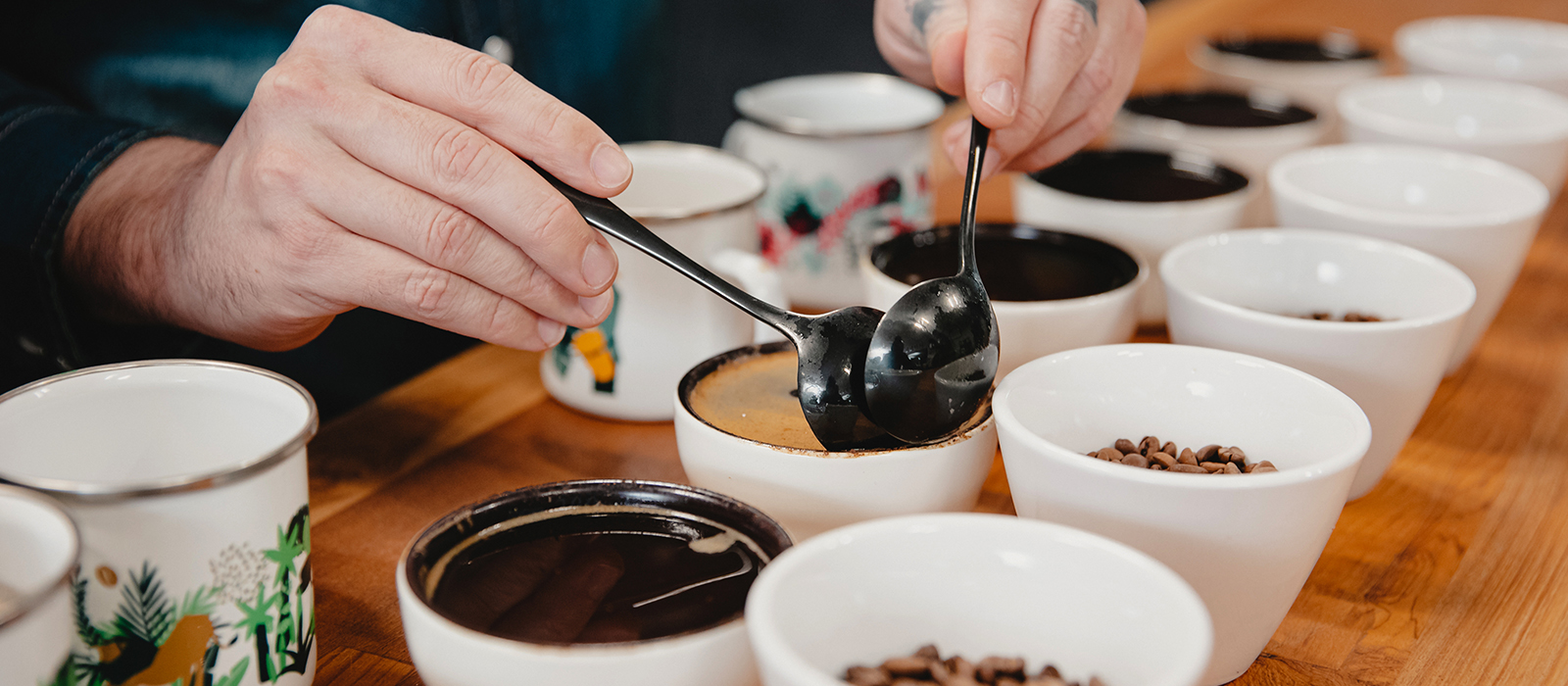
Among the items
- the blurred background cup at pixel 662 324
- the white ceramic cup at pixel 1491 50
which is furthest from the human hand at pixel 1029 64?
the white ceramic cup at pixel 1491 50

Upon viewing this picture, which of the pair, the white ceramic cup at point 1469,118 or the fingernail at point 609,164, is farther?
the white ceramic cup at point 1469,118

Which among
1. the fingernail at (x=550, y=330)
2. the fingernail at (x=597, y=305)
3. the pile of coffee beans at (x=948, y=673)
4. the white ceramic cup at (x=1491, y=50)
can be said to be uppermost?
the white ceramic cup at (x=1491, y=50)

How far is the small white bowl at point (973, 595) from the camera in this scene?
1.91 feet

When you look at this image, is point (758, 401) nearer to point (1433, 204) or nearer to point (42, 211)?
point (42, 211)

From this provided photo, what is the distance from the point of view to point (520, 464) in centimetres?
99

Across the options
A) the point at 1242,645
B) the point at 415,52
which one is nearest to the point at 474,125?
the point at 415,52

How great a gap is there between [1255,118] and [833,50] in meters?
2.61

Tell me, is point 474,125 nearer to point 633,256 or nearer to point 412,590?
point 633,256

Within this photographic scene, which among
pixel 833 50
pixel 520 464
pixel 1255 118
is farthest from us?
pixel 833 50

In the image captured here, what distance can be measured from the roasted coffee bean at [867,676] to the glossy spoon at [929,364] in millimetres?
234

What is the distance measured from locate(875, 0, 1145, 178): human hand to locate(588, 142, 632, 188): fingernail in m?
0.35

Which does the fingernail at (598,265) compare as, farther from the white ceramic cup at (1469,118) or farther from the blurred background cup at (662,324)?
the white ceramic cup at (1469,118)

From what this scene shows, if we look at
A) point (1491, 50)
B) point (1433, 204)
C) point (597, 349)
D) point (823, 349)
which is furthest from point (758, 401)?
point (1491, 50)

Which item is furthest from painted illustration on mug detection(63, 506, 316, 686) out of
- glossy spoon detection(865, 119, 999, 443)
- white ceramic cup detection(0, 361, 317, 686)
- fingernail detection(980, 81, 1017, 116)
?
fingernail detection(980, 81, 1017, 116)
